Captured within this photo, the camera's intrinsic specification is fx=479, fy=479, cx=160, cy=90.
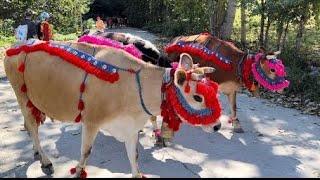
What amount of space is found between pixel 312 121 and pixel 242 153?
239 cm

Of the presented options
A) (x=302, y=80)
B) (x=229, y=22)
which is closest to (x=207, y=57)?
(x=302, y=80)

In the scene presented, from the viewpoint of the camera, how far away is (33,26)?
8.12 meters

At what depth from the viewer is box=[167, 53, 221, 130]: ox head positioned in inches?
170

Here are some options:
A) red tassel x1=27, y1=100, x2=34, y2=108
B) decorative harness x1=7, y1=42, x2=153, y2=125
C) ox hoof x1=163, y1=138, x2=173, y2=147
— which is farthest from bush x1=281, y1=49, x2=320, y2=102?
red tassel x1=27, y1=100, x2=34, y2=108

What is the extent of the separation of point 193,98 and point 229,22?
11.8 meters

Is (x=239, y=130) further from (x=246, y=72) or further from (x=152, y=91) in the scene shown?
(x=152, y=91)

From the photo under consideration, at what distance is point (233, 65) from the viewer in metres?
7.12

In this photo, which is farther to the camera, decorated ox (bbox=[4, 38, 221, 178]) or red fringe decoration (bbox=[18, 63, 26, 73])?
red fringe decoration (bbox=[18, 63, 26, 73])

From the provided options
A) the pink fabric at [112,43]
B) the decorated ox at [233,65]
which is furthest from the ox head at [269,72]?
the pink fabric at [112,43]

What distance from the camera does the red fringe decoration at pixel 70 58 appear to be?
4.57 metres

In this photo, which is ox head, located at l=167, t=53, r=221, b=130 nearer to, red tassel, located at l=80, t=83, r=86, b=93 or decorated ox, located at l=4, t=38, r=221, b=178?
decorated ox, located at l=4, t=38, r=221, b=178

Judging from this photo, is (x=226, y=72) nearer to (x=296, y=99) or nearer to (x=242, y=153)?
(x=242, y=153)

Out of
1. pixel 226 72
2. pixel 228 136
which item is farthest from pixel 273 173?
pixel 226 72

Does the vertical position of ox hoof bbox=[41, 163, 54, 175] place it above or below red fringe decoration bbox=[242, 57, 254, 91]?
below
